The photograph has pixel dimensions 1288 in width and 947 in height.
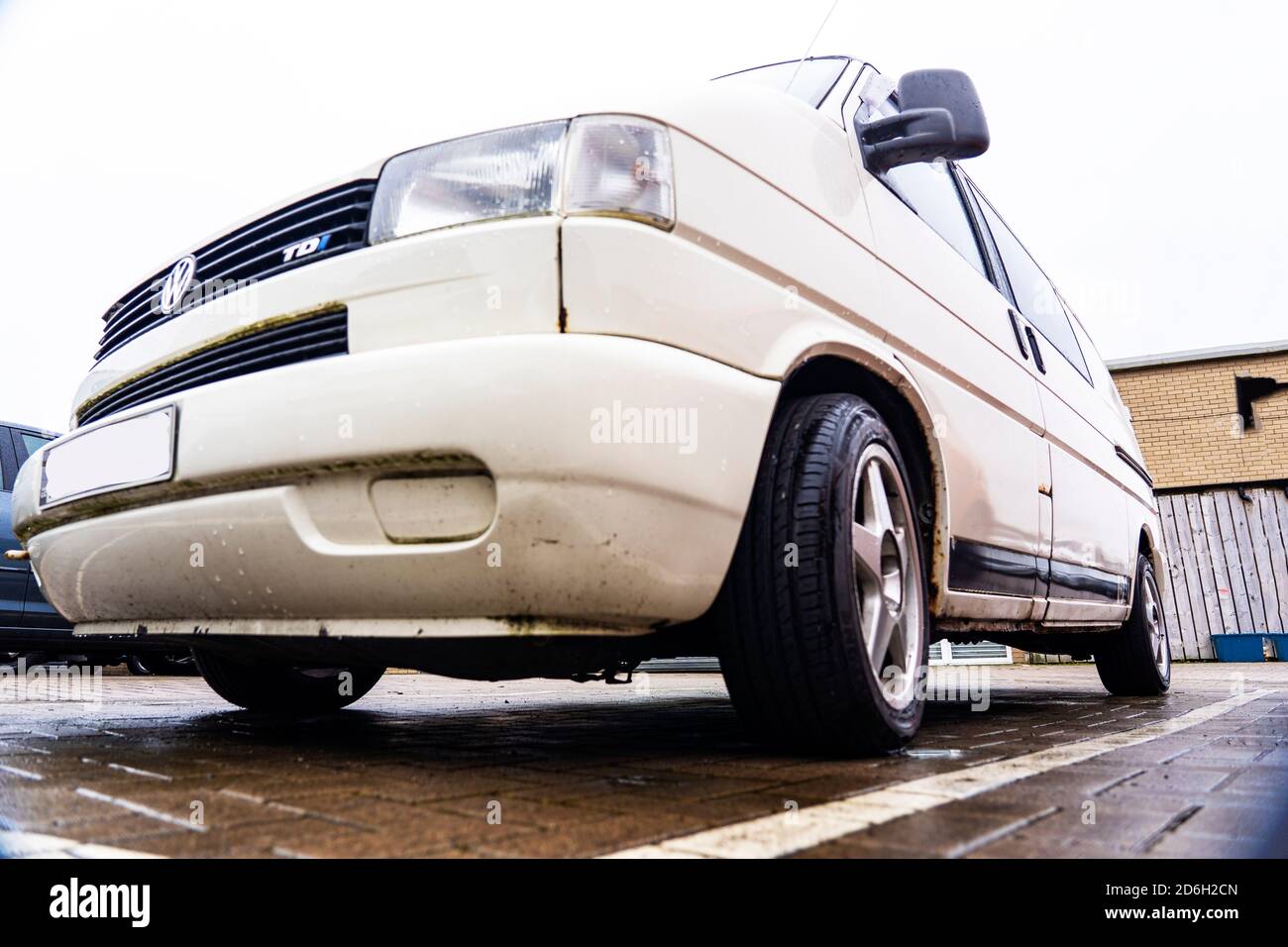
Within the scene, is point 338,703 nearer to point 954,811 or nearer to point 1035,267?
point 954,811

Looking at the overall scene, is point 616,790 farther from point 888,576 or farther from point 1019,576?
point 1019,576

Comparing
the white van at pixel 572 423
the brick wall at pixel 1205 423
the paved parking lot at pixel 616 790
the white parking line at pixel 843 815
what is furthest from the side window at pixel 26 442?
the brick wall at pixel 1205 423

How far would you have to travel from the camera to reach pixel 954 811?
153 cm

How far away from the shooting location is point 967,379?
2.86 metres

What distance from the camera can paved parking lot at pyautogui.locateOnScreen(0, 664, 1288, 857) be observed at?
4.35 feet

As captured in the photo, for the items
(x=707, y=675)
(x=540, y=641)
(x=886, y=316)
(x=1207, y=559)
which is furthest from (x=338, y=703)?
(x=1207, y=559)

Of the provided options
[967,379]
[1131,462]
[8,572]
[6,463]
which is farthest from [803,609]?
[6,463]

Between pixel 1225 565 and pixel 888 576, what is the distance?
11.7m

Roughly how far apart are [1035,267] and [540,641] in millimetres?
3564

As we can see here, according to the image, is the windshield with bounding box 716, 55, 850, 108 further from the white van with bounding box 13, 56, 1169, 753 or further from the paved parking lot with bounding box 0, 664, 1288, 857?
the paved parking lot with bounding box 0, 664, 1288, 857

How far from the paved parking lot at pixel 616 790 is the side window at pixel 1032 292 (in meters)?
1.71

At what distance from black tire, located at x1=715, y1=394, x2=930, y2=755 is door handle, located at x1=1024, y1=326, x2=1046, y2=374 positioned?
185 centimetres

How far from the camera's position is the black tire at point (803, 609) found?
6.50 feet
